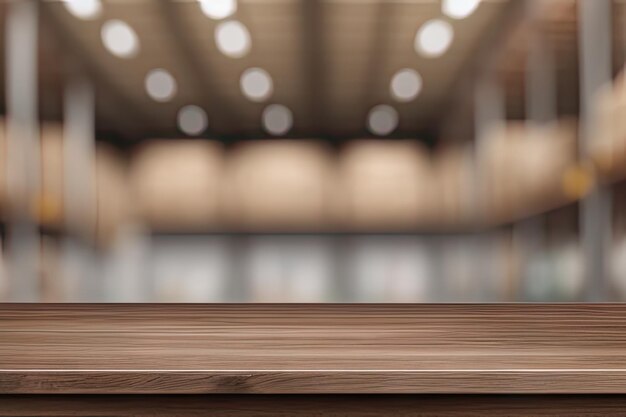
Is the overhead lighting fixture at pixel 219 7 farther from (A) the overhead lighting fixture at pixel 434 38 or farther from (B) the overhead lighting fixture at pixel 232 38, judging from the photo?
(A) the overhead lighting fixture at pixel 434 38

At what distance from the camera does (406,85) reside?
1018 mm

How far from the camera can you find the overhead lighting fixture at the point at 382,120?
1.01 metres

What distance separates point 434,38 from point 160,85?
39 cm

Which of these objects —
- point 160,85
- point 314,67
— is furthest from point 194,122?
point 314,67

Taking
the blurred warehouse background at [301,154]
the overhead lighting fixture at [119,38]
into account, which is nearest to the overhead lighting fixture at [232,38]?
the blurred warehouse background at [301,154]

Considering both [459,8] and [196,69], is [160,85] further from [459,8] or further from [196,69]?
[459,8]

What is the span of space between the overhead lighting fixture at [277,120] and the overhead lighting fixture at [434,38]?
0.67 feet

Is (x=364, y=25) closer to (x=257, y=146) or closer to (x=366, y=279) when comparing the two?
(x=257, y=146)

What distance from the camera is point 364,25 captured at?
100cm

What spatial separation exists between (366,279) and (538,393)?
0.86ft

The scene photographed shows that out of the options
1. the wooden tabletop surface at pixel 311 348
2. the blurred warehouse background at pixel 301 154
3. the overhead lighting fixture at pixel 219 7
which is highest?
the overhead lighting fixture at pixel 219 7

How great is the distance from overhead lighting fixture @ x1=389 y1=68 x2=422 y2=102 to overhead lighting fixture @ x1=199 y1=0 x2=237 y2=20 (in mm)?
244

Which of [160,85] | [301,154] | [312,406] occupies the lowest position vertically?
[312,406]

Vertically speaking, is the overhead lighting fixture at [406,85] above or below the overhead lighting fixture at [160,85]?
below
